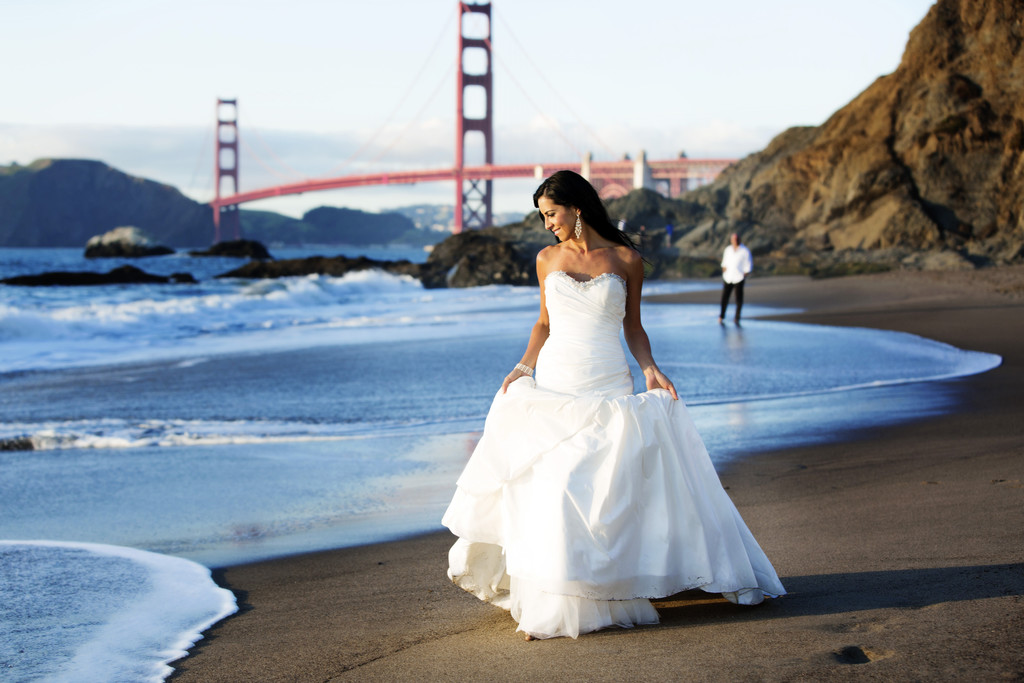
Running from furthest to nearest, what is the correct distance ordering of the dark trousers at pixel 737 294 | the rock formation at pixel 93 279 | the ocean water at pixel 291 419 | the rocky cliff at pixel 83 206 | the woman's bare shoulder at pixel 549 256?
1. the rocky cliff at pixel 83 206
2. the rock formation at pixel 93 279
3. the dark trousers at pixel 737 294
4. the ocean water at pixel 291 419
5. the woman's bare shoulder at pixel 549 256

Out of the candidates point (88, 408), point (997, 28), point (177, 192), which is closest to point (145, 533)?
point (88, 408)

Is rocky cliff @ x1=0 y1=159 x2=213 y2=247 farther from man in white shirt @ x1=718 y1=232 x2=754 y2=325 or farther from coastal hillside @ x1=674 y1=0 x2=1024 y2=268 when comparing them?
man in white shirt @ x1=718 y1=232 x2=754 y2=325

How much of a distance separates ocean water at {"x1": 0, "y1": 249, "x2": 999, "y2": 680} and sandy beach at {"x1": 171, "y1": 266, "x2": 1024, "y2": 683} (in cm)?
28

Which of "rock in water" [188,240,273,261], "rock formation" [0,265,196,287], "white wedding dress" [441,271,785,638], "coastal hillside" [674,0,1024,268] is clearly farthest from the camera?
"rock in water" [188,240,273,261]

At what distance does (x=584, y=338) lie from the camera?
2357 millimetres

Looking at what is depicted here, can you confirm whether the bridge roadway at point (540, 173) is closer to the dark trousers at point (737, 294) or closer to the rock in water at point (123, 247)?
the rock in water at point (123, 247)

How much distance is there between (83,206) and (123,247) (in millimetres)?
36863

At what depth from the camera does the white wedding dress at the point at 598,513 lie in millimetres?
2035

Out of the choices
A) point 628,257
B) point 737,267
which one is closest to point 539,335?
point 628,257

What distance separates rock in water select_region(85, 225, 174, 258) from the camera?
177 ft

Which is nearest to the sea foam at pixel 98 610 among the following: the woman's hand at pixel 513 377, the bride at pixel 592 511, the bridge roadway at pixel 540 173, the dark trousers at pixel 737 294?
the bride at pixel 592 511

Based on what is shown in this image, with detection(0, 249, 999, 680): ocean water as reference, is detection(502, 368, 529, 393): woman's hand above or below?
above

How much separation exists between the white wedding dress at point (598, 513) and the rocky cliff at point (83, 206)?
82365mm

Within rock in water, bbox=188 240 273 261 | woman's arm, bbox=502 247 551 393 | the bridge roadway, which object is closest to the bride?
woman's arm, bbox=502 247 551 393
